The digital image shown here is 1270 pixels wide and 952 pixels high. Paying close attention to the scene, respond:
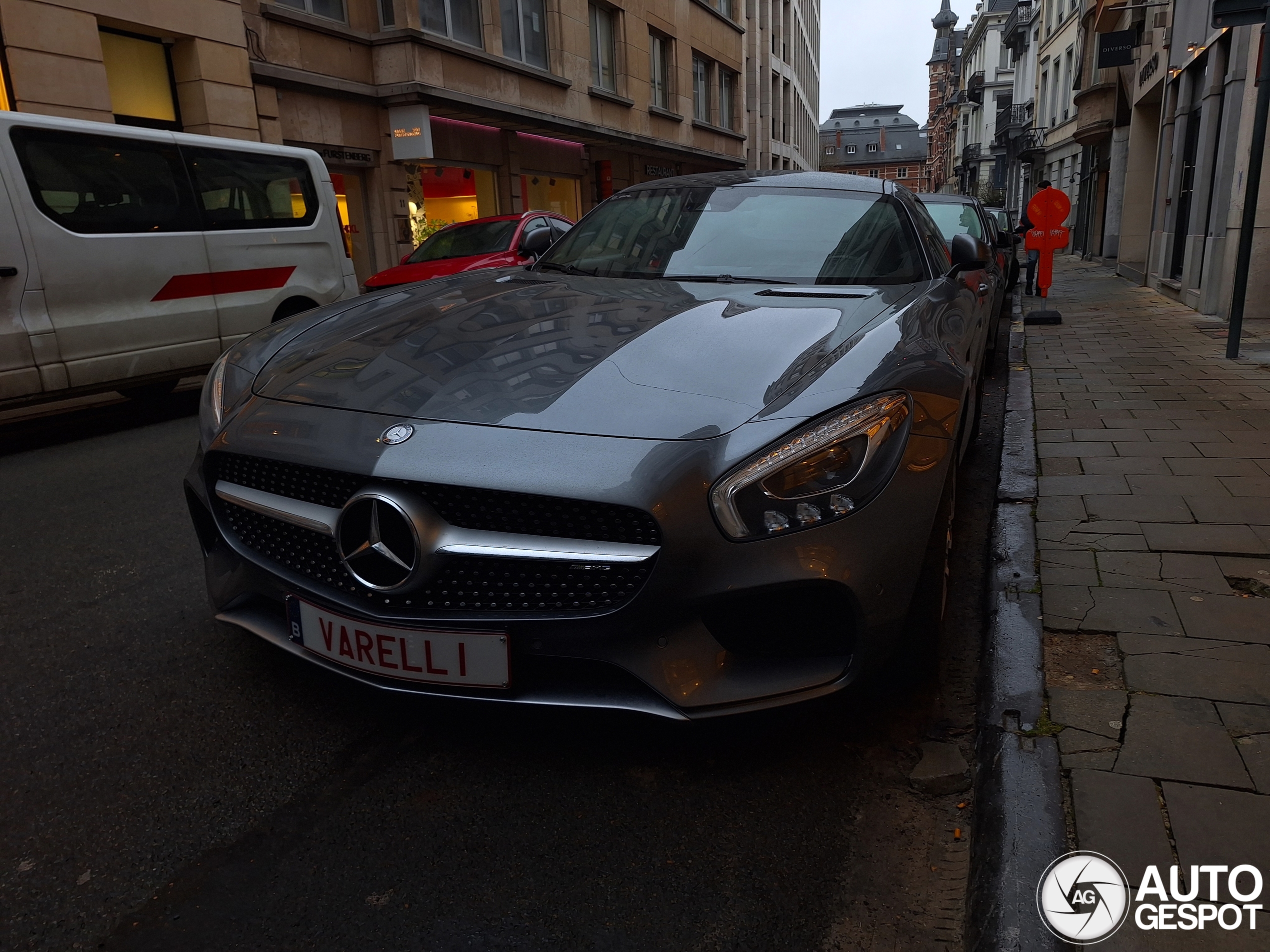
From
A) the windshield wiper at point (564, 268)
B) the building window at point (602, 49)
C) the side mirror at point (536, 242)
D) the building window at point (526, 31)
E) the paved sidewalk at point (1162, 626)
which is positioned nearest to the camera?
the paved sidewalk at point (1162, 626)

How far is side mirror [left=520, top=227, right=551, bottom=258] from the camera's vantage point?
→ 4.12 meters

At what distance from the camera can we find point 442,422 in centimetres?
210

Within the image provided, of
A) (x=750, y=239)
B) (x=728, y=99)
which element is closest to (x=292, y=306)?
(x=750, y=239)

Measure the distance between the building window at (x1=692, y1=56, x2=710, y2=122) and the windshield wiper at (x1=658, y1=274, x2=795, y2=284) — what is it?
26902 millimetres

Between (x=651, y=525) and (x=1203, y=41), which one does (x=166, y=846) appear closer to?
(x=651, y=525)

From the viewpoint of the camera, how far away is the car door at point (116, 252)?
643 centimetres

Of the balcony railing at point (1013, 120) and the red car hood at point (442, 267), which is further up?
the balcony railing at point (1013, 120)

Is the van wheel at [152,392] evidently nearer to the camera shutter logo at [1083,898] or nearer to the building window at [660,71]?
the camera shutter logo at [1083,898]

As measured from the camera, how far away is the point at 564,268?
12.1 ft

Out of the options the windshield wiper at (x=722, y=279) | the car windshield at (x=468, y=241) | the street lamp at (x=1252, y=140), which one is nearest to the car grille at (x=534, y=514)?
the windshield wiper at (x=722, y=279)

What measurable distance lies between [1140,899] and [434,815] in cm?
136

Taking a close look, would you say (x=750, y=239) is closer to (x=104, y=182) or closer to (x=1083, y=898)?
(x=1083, y=898)

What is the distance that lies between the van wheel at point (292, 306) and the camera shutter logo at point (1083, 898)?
293 inches

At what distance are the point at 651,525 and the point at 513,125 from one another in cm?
1871
